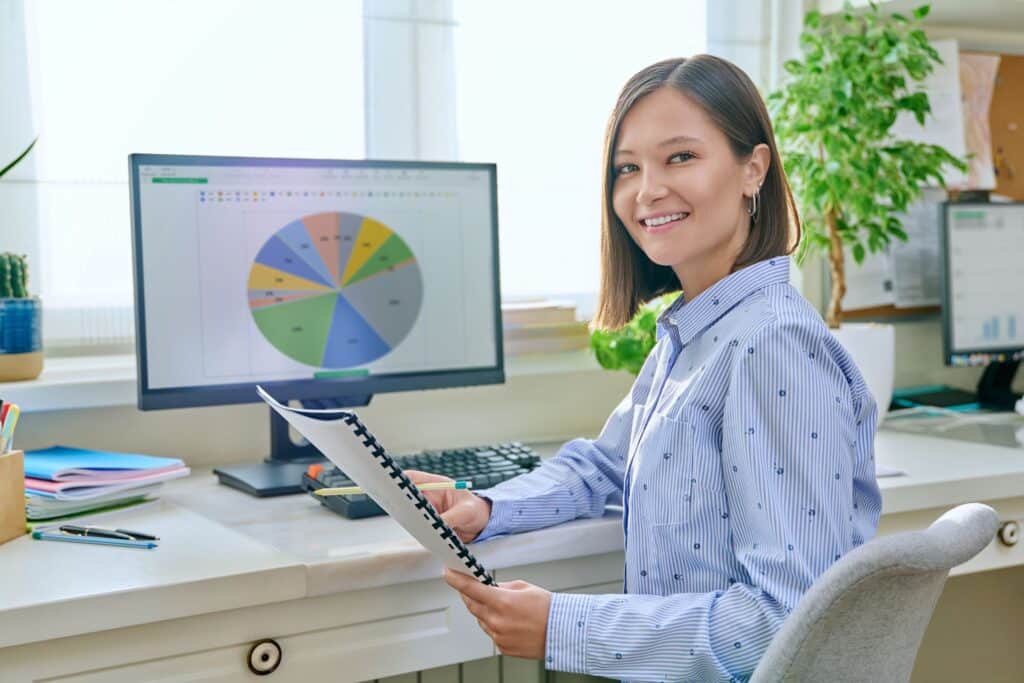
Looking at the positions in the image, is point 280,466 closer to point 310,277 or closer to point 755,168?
point 310,277

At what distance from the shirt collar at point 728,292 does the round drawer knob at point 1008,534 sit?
2.09 feet

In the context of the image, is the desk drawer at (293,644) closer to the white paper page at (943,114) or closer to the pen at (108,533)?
the pen at (108,533)

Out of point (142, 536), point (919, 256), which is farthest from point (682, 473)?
point (919, 256)

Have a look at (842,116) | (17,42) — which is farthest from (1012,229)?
(17,42)

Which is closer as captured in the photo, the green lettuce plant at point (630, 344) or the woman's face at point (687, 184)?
the woman's face at point (687, 184)

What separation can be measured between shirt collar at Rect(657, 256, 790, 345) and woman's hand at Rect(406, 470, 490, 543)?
0.28m

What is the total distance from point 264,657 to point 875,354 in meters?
1.23

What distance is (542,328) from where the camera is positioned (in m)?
1.97

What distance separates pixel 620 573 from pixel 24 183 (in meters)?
A: 0.98

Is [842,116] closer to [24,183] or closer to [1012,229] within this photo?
[1012,229]

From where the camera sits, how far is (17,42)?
1591 mm

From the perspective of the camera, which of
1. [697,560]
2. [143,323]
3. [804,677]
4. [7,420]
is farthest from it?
[143,323]

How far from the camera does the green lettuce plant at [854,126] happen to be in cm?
192

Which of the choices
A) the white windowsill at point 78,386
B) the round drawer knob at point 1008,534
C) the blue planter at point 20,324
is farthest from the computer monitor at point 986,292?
the blue planter at point 20,324
